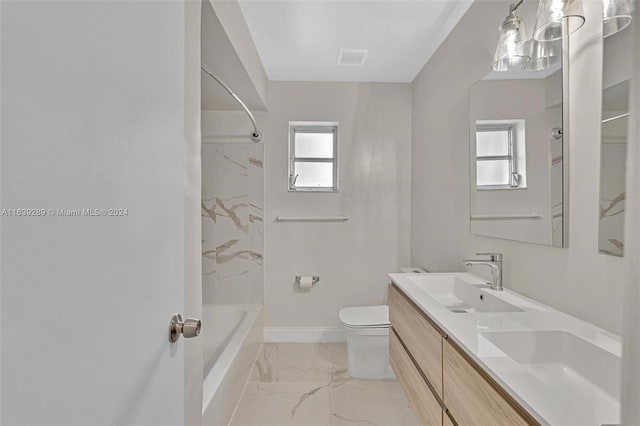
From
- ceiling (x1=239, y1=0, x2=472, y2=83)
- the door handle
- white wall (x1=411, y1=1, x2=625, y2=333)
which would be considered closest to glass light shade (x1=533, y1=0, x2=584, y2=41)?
white wall (x1=411, y1=1, x2=625, y2=333)

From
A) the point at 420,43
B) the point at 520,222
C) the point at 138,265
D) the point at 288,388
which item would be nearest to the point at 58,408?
the point at 138,265

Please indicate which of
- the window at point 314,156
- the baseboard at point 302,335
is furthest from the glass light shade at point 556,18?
the baseboard at point 302,335

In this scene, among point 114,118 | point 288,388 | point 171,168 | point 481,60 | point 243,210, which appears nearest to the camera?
point 114,118

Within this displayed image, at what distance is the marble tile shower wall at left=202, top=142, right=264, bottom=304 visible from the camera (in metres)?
Answer: 3.29

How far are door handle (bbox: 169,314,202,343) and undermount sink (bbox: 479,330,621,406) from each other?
0.91 metres

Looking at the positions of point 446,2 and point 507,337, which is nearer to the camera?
point 507,337

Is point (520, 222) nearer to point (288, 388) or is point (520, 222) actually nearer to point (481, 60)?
point (481, 60)

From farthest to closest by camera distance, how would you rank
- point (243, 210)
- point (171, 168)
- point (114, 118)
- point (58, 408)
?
point (243, 210), point (171, 168), point (114, 118), point (58, 408)

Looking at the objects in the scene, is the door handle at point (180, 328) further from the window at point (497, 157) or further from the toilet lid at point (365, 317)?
the toilet lid at point (365, 317)

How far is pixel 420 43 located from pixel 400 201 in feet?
4.45

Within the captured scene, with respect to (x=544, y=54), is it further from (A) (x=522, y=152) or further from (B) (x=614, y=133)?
(B) (x=614, y=133)

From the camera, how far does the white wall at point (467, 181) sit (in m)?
1.23

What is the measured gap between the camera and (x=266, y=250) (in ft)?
10.9

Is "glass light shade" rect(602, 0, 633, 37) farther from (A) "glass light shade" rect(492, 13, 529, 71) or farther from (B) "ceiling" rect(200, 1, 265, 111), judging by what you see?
(B) "ceiling" rect(200, 1, 265, 111)
